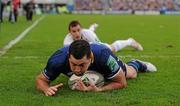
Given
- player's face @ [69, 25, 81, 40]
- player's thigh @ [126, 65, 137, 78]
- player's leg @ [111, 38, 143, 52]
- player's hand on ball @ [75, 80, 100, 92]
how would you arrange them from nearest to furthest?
player's hand on ball @ [75, 80, 100, 92], player's thigh @ [126, 65, 137, 78], player's face @ [69, 25, 81, 40], player's leg @ [111, 38, 143, 52]

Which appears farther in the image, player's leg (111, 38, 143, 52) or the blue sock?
player's leg (111, 38, 143, 52)

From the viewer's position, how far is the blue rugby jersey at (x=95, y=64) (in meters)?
6.99

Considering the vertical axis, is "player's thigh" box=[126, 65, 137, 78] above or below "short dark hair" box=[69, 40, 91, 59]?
below

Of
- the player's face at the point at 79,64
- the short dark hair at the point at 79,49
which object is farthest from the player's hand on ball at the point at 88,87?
the short dark hair at the point at 79,49

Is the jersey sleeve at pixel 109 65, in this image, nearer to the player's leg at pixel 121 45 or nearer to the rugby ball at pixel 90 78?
the rugby ball at pixel 90 78

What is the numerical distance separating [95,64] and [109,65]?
18 cm

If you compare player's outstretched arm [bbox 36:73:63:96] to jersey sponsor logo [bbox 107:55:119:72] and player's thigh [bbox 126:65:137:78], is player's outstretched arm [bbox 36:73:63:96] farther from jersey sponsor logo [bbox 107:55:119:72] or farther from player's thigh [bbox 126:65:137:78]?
player's thigh [bbox 126:65:137:78]

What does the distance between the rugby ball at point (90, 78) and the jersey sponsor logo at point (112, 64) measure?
28 centimetres

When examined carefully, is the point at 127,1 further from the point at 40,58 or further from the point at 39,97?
the point at 39,97

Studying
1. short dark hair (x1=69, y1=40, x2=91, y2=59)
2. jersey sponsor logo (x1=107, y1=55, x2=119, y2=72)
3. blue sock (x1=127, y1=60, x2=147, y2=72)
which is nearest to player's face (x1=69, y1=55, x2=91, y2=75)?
short dark hair (x1=69, y1=40, x2=91, y2=59)

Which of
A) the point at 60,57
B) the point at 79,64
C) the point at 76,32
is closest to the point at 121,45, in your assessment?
the point at 76,32

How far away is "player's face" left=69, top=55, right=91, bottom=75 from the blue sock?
8.27 feet

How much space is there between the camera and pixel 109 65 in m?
7.06

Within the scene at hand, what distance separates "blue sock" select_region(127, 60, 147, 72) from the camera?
905 cm
